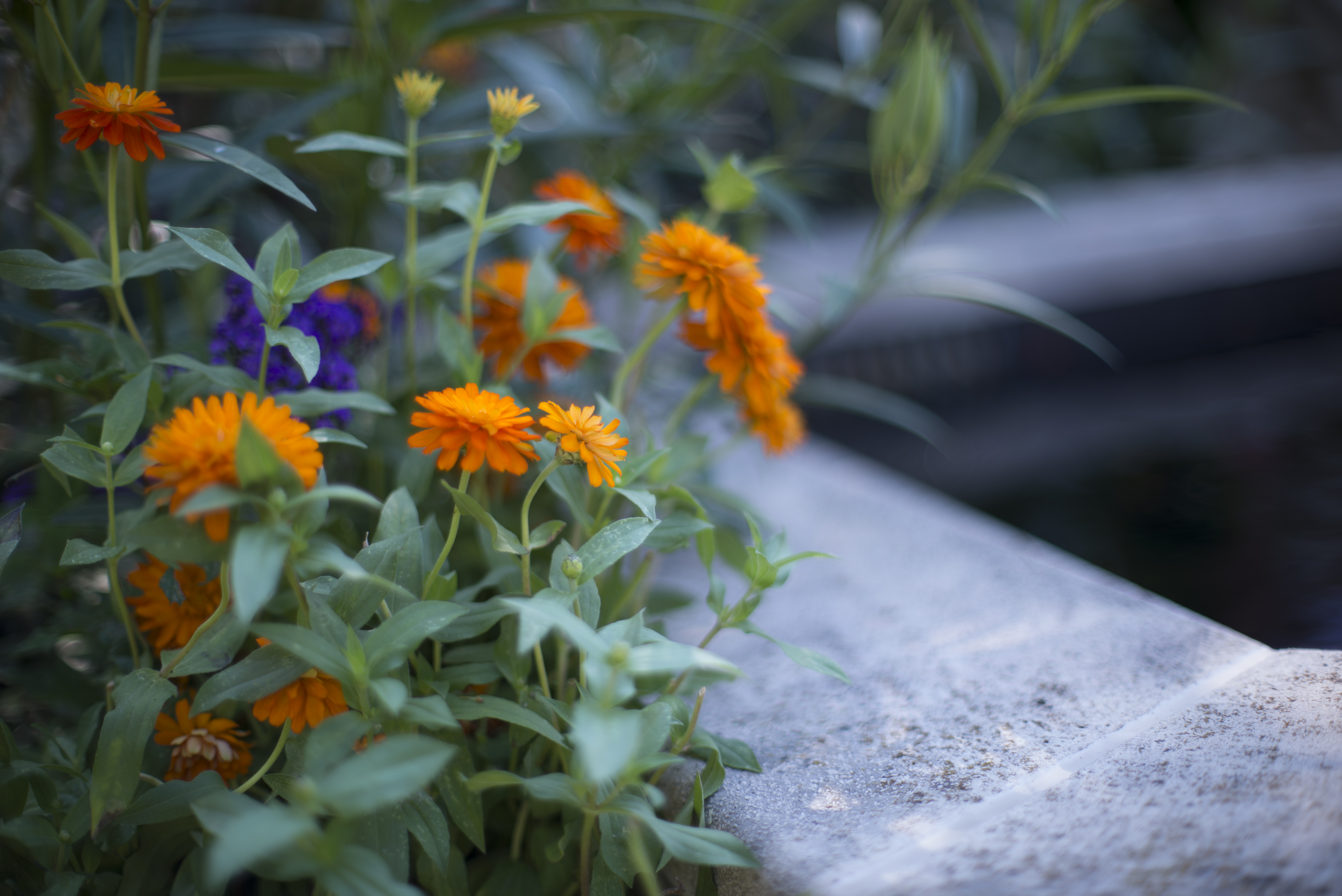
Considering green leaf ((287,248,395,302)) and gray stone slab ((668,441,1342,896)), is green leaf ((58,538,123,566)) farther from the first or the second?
gray stone slab ((668,441,1342,896))

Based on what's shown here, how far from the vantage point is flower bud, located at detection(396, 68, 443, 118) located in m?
0.54

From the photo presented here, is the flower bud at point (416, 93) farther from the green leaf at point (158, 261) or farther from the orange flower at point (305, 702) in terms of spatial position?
the orange flower at point (305, 702)

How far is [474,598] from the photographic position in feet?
2.07

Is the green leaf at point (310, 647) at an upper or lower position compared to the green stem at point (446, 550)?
lower

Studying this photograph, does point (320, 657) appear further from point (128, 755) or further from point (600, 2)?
point (600, 2)

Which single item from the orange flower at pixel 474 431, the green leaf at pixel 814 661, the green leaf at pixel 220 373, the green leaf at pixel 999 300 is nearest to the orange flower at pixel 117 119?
the green leaf at pixel 220 373

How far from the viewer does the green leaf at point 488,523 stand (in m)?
0.44

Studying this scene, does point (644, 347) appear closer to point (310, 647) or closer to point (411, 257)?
point (411, 257)

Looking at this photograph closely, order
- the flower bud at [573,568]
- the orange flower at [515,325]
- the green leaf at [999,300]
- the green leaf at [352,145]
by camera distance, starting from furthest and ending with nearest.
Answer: the green leaf at [999,300], the orange flower at [515,325], the green leaf at [352,145], the flower bud at [573,568]

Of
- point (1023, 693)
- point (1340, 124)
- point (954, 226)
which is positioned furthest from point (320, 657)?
point (1340, 124)

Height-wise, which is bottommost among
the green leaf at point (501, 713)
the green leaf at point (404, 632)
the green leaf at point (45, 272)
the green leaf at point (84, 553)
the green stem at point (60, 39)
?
the green leaf at point (501, 713)

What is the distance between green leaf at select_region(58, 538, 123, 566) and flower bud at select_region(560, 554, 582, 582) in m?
0.25

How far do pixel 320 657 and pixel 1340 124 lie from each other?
12.0 ft

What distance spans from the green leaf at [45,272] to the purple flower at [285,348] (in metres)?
0.09
